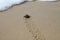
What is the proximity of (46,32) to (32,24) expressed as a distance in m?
0.24

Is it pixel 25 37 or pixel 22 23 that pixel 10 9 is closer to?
pixel 22 23

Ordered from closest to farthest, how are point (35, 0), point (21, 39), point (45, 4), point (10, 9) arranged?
point (21, 39)
point (10, 9)
point (45, 4)
point (35, 0)

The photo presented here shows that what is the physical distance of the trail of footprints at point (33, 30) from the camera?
1355 millimetres

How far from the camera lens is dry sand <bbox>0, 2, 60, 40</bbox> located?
1385 millimetres

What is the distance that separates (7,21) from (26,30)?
32cm

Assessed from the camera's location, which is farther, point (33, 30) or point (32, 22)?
point (32, 22)

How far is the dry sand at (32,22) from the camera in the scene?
1.38 m

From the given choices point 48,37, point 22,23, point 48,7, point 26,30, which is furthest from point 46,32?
point 48,7

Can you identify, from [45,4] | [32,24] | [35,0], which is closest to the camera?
[32,24]

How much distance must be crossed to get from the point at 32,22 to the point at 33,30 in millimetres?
180

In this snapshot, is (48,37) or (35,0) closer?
(48,37)

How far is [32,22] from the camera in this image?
1649 millimetres

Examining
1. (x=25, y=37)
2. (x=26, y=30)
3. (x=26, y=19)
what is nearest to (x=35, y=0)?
(x=26, y=19)

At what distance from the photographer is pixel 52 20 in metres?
1.68
